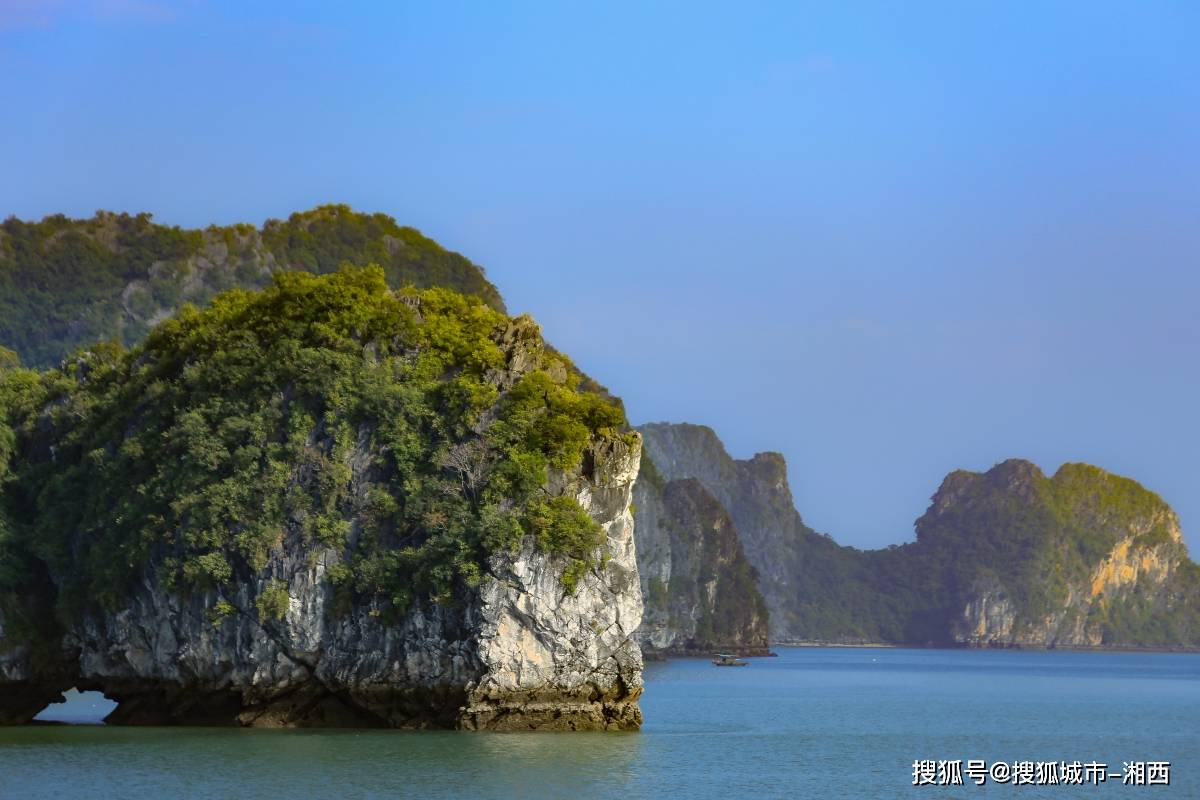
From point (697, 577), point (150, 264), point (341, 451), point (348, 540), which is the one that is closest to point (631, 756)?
point (348, 540)

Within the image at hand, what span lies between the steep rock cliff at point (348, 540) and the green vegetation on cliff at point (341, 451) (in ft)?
0.20

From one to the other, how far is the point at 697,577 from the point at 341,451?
10538 cm

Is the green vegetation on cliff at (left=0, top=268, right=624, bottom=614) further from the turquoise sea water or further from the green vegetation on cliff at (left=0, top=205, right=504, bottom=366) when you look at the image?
the green vegetation on cliff at (left=0, top=205, right=504, bottom=366)

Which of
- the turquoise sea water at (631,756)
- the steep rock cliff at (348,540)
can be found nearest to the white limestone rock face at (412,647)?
the steep rock cliff at (348,540)

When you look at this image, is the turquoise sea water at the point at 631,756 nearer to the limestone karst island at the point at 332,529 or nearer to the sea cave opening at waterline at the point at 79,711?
the sea cave opening at waterline at the point at 79,711

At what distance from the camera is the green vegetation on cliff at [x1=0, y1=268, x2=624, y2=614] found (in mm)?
43938

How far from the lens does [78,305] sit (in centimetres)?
10556

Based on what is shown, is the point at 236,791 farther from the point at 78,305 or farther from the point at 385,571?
the point at 78,305

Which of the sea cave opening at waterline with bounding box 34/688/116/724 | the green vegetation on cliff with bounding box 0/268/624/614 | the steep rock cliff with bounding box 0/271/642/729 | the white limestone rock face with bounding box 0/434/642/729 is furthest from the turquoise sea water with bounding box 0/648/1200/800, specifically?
the green vegetation on cliff with bounding box 0/268/624/614

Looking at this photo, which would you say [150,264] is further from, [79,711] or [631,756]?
[631,756]

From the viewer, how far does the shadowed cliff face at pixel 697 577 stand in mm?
134000

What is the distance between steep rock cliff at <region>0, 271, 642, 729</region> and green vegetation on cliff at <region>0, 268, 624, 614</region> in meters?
0.06

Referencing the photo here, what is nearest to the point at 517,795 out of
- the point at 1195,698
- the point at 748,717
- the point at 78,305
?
the point at 748,717

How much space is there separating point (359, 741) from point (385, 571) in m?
4.42
